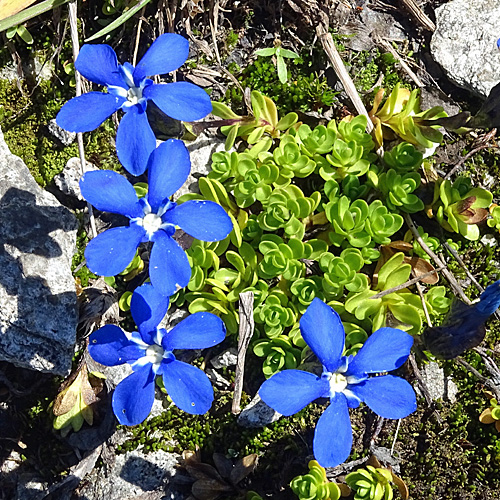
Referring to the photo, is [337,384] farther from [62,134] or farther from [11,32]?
[11,32]

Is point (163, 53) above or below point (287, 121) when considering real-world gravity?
above

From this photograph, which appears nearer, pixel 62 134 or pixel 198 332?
pixel 198 332

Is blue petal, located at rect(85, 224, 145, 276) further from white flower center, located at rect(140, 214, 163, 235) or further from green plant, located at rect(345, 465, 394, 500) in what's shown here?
green plant, located at rect(345, 465, 394, 500)

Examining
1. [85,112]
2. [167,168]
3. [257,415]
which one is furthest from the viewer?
[257,415]

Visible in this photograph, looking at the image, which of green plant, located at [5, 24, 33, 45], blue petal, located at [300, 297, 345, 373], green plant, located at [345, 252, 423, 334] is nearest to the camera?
blue petal, located at [300, 297, 345, 373]

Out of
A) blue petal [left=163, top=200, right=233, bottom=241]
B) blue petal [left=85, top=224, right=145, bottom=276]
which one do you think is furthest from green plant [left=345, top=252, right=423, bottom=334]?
blue petal [left=85, top=224, right=145, bottom=276]

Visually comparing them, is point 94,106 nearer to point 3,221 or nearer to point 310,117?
point 3,221

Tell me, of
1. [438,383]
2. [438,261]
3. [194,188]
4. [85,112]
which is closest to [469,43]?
[438,261]

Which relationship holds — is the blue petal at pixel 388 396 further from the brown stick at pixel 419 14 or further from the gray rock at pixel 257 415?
the brown stick at pixel 419 14
